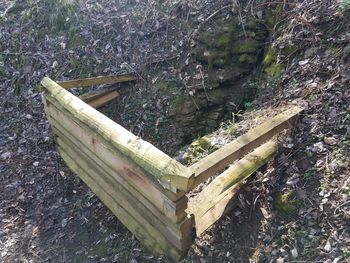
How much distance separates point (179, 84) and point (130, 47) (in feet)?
4.45

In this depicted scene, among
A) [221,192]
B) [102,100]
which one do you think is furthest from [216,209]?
[102,100]

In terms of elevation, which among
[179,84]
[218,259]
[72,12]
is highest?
[72,12]

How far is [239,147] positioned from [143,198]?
975 millimetres

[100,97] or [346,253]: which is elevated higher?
[100,97]

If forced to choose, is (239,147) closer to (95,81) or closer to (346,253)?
(346,253)

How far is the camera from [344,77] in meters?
3.34

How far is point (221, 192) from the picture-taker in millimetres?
2922

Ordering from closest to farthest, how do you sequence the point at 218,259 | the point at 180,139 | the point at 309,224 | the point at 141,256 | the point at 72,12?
the point at 309,224 < the point at 218,259 < the point at 141,256 < the point at 180,139 < the point at 72,12

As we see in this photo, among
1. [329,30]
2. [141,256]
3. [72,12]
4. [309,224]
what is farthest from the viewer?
[72,12]

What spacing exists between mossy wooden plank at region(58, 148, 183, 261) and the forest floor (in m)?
0.13

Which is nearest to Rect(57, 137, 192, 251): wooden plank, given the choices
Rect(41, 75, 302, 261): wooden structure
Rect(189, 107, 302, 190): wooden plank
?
Rect(41, 75, 302, 261): wooden structure

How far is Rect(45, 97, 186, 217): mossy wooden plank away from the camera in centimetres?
258

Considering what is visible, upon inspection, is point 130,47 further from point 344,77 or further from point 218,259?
point 218,259

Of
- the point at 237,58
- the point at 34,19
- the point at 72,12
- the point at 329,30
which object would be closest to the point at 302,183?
the point at 329,30
